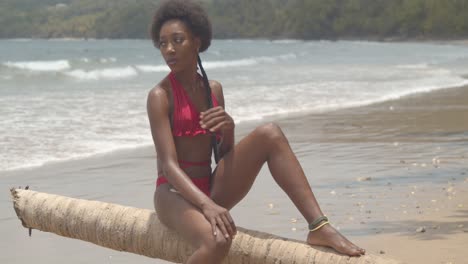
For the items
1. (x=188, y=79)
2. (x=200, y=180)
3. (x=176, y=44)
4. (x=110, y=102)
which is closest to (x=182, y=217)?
(x=200, y=180)

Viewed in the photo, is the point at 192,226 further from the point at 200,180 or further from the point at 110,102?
the point at 110,102

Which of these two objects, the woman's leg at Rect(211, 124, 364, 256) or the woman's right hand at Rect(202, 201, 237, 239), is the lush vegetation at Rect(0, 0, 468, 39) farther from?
the woman's right hand at Rect(202, 201, 237, 239)

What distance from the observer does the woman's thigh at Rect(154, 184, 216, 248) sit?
416 centimetres

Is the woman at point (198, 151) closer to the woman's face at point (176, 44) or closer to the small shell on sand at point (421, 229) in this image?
the woman's face at point (176, 44)

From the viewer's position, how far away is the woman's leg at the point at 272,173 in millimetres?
4242

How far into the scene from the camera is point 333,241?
4.15 meters

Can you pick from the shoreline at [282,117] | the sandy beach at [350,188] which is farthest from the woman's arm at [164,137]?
the shoreline at [282,117]

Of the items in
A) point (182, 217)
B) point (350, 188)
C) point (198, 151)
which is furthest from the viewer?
point (350, 188)

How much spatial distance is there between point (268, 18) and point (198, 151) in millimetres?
127212

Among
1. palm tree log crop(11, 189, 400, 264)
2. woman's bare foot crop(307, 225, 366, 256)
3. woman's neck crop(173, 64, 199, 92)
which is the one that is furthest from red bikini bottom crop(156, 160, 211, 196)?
woman's bare foot crop(307, 225, 366, 256)

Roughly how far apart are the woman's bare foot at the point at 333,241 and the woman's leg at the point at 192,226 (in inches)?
15.9

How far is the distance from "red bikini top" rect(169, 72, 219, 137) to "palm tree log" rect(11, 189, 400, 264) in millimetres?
437

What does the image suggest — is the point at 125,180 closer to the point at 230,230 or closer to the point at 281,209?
the point at 281,209

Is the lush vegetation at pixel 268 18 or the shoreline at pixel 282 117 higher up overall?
the lush vegetation at pixel 268 18
